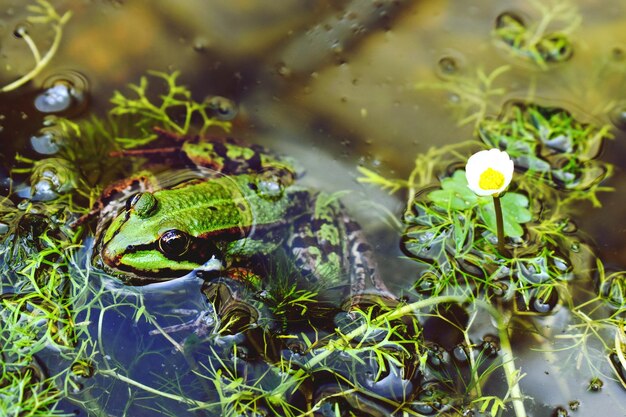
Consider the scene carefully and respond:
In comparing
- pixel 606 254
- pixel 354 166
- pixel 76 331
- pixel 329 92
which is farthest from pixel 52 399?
pixel 606 254

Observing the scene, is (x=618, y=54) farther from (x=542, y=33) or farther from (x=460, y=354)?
(x=460, y=354)

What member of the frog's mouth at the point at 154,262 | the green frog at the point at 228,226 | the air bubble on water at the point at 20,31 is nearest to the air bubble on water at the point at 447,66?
the green frog at the point at 228,226

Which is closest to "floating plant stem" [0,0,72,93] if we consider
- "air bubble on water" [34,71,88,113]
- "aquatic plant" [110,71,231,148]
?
"air bubble on water" [34,71,88,113]

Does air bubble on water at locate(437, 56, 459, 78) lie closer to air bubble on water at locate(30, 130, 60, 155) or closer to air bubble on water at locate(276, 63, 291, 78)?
air bubble on water at locate(276, 63, 291, 78)

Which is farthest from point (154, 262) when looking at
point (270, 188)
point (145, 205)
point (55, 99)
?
point (55, 99)

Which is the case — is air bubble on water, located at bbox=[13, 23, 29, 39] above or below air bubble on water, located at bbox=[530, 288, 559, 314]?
above
